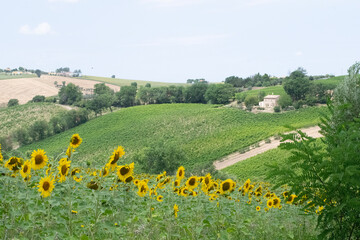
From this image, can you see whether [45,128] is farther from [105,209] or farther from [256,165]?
[105,209]

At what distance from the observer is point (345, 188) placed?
4.08m

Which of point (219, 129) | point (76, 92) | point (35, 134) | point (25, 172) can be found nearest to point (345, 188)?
point (25, 172)

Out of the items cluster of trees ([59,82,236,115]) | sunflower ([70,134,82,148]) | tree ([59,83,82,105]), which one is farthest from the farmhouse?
sunflower ([70,134,82,148])

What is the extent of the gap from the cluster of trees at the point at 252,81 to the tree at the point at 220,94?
965 inches

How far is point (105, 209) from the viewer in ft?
12.1

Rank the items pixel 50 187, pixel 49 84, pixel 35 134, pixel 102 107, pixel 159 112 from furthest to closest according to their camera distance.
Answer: pixel 49 84 < pixel 102 107 < pixel 159 112 < pixel 35 134 < pixel 50 187

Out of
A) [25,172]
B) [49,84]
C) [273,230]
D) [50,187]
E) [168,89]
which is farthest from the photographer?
[49,84]

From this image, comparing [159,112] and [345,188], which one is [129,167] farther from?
[159,112]

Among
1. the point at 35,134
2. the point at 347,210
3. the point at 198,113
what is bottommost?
the point at 35,134

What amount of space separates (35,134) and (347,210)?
326 ft

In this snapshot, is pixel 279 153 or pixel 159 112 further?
pixel 159 112

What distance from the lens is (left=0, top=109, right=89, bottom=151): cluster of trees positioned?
94.4 meters

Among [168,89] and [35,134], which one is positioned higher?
[168,89]

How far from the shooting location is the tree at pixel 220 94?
115 m
